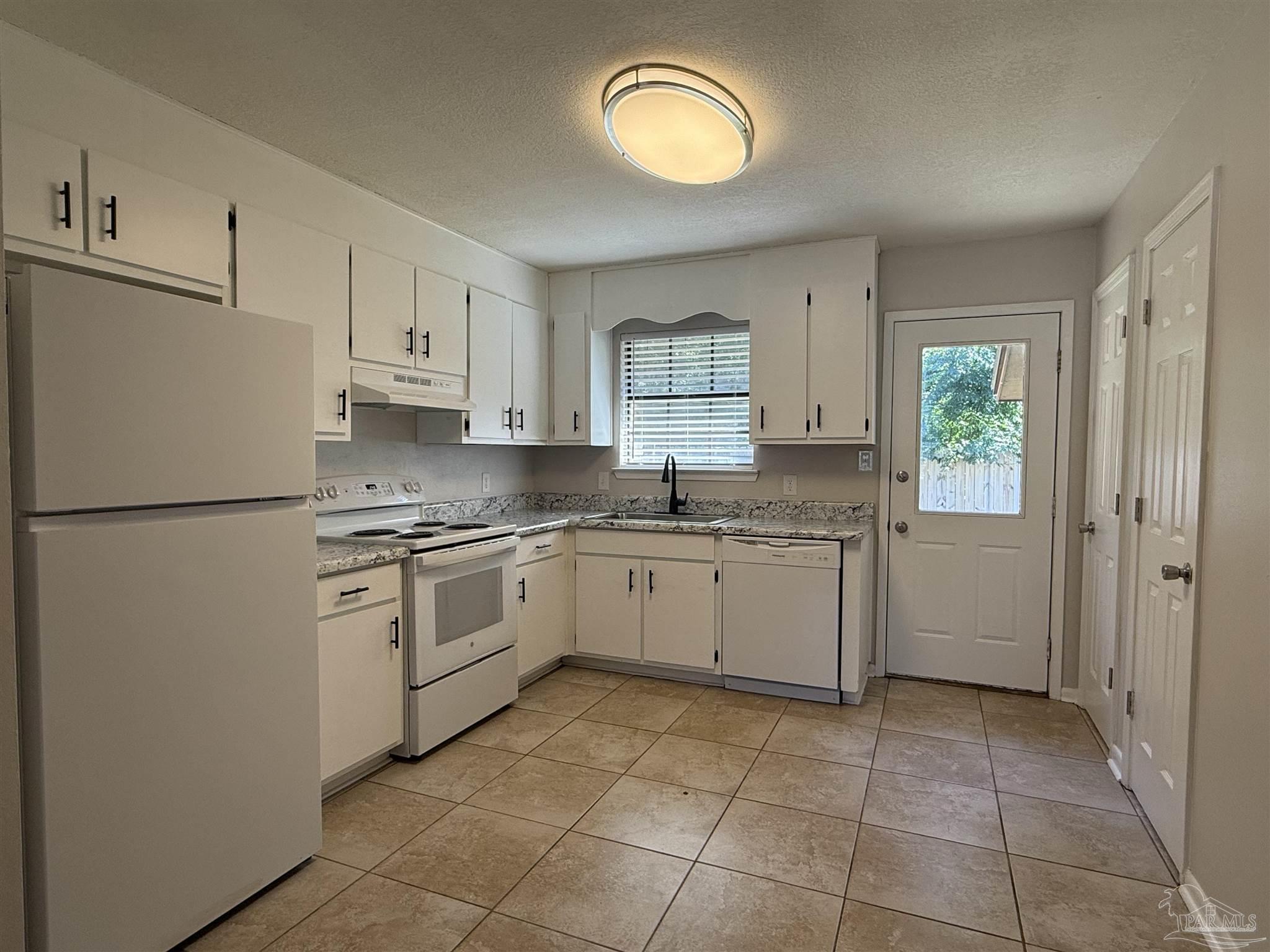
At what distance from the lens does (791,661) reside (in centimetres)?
360

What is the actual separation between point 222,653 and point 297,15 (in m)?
1.69

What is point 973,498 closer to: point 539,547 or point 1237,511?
point 1237,511

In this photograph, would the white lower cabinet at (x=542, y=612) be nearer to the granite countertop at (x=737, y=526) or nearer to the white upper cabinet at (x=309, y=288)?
the granite countertop at (x=737, y=526)

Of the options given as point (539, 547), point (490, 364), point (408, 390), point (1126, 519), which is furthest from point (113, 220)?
point (1126, 519)

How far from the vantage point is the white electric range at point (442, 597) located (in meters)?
2.88

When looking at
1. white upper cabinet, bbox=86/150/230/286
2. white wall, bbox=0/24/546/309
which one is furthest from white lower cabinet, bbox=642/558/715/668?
white upper cabinet, bbox=86/150/230/286

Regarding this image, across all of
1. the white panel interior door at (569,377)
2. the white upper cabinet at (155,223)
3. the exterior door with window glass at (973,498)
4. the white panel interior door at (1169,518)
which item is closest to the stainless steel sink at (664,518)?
the white panel interior door at (569,377)

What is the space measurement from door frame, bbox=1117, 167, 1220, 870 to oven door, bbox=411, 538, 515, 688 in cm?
259

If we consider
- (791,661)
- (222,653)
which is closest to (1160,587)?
(791,661)

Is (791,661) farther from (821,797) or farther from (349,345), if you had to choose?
(349,345)

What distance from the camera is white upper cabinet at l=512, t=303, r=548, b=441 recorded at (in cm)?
409

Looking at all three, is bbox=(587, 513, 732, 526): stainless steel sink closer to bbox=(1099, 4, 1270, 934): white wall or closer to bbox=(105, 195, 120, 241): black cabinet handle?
bbox=(1099, 4, 1270, 934): white wall

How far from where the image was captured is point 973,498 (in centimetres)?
378

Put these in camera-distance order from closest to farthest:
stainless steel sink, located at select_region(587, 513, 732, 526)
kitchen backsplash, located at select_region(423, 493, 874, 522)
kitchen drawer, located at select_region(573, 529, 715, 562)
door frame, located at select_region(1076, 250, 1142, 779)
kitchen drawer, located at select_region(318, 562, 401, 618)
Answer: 1. kitchen drawer, located at select_region(318, 562, 401, 618)
2. door frame, located at select_region(1076, 250, 1142, 779)
3. kitchen drawer, located at select_region(573, 529, 715, 562)
4. kitchen backsplash, located at select_region(423, 493, 874, 522)
5. stainless steel sink, located at select_region(587, 513, 732, 526)
